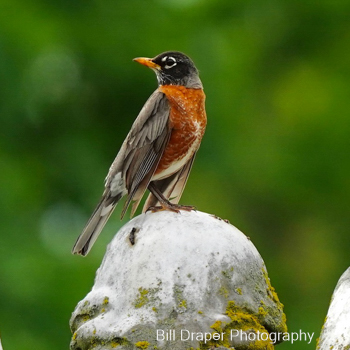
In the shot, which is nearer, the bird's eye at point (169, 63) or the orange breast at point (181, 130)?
the orange breast at point (181, 130)

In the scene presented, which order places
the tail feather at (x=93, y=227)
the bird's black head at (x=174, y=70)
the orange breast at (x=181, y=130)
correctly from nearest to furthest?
the tail feather at (x=93, y=227), the orange breast at (x=181, y=130), the bird's black head at (x=174, y=70)

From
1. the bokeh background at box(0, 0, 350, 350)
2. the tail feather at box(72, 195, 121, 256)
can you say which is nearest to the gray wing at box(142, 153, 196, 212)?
the tail feather at box(72, 195, 121, 256)

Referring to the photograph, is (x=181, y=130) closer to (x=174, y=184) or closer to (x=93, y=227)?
(x=174, y=184)

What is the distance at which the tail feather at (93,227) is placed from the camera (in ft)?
12.6

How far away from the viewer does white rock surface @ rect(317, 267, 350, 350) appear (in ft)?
8.82

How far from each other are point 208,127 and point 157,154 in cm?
503

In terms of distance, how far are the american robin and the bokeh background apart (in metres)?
3.04

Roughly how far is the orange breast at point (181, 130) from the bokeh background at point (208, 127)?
3.00 meters

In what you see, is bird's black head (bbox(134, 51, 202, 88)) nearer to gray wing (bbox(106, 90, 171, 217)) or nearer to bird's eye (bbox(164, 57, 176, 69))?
bird's eye (bbox(164, 57, 176, 69))

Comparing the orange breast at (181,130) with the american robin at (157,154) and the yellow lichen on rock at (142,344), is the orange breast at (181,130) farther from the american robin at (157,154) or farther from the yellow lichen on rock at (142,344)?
the yellow lichen on rock at (142,344)

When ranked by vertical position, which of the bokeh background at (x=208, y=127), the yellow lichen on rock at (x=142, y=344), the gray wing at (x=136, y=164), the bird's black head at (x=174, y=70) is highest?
the bokeh background at (x=208, y=127)

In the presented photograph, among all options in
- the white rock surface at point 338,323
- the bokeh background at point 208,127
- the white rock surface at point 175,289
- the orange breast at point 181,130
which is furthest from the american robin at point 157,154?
the bokeh background at point 208,127

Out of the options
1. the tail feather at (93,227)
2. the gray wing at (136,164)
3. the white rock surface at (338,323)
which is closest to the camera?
the white rock surface at (338,323)

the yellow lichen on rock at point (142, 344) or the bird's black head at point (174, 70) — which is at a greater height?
the bird's black head at point (174, 70)
